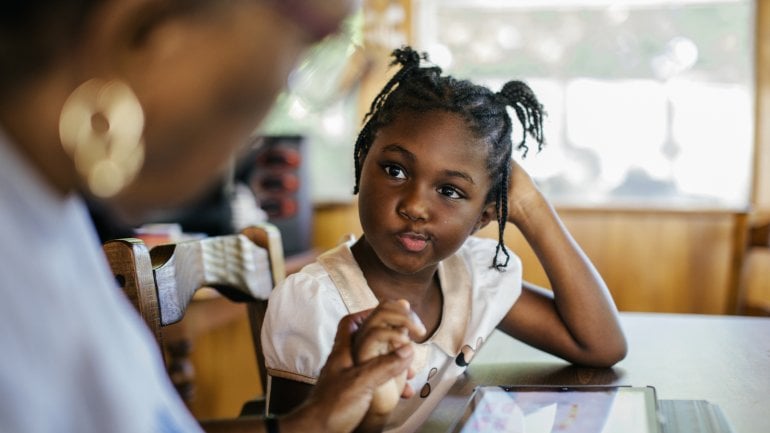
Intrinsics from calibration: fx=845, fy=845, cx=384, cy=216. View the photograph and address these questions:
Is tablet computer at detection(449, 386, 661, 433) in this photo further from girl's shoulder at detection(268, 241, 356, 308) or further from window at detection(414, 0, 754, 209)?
window at detection(414, 0, 754, 209)

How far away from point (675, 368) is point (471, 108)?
44cm

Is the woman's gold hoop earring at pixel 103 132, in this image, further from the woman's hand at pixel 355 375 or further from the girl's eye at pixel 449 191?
the girl's eye at pixel 449 191

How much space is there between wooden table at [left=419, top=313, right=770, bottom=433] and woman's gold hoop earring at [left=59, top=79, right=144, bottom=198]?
534 millimetres

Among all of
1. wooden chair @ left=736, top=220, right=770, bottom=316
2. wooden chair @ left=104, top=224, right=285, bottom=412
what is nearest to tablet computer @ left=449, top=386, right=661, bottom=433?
wooden chair @ left=104, top=224, right=285, bottom=412

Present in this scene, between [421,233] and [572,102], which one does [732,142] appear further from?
[421,233]

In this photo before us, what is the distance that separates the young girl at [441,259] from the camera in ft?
3.35

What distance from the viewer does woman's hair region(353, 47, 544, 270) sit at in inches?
44.0

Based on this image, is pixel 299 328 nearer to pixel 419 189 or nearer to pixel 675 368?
pixel 419 189

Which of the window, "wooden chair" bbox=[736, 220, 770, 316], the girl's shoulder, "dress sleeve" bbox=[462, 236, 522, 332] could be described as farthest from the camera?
the window

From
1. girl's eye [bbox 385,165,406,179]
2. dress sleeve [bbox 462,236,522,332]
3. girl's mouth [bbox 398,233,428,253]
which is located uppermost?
girl's eye [bbox 385,165,406,179]

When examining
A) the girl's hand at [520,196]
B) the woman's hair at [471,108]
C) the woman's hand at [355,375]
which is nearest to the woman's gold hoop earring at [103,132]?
the woman's hand at [355,375]

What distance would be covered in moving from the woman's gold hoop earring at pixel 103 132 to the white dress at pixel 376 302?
2.06 feet

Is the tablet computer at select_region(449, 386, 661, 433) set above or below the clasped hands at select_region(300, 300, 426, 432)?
below

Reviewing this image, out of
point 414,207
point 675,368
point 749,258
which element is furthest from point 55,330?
point 749,258
